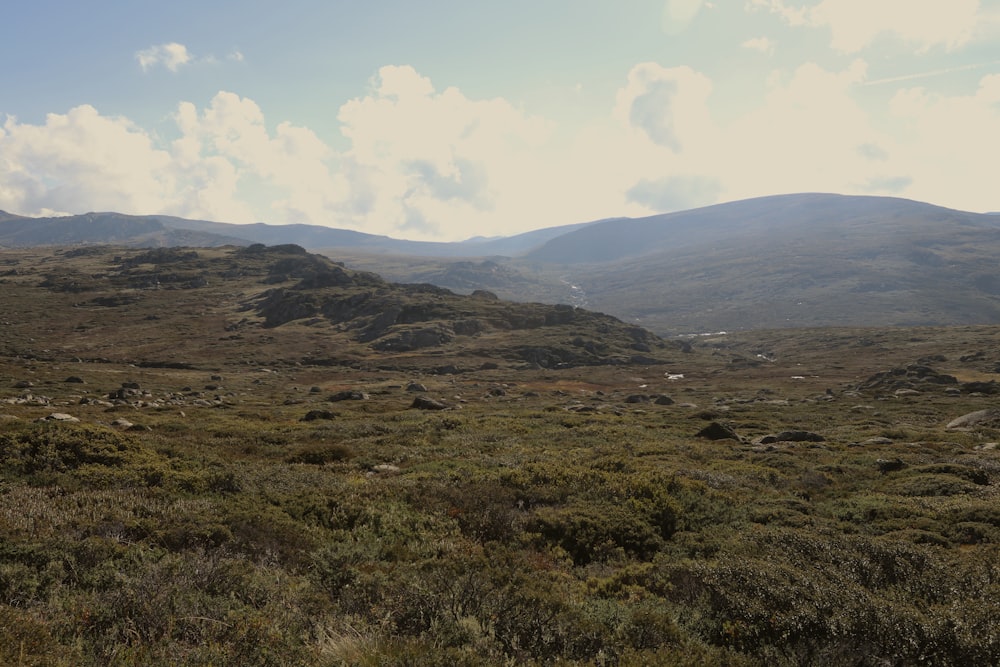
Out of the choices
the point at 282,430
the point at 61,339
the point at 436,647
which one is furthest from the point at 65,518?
the point at 61,339

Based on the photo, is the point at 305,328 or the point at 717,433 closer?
the point at 717,433

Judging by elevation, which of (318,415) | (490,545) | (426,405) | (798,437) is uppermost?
(490,545)

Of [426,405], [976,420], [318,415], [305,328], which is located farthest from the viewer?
[305,328]

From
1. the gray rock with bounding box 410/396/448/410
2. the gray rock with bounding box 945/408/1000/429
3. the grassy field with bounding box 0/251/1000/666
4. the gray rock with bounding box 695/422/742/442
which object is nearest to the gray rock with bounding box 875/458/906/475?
the grassy field with bounding box 0/251/1000/666

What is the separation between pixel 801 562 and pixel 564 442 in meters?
16.9

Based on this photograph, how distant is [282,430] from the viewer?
27.2 metres

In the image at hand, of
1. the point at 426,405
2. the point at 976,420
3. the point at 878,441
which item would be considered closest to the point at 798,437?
the point at 878,441

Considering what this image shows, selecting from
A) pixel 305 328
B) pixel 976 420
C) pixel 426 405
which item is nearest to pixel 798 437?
pixel 976 420

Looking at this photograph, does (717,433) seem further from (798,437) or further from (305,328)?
(305,328)

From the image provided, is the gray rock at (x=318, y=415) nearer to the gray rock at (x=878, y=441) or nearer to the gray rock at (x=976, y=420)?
the gray rock at (x=878, y=441)

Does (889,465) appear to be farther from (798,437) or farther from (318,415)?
(318,415)

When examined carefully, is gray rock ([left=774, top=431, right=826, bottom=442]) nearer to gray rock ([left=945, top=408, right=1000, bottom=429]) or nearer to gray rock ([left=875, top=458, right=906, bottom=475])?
gray rock ([left=875, top=458, right=906, bottom=475])

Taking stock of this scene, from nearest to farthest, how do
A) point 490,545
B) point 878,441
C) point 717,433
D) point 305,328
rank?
point 490,545
point 878,441
point 717,433
point 305,328

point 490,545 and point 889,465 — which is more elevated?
point 490,545
